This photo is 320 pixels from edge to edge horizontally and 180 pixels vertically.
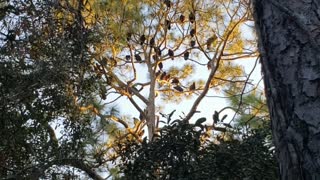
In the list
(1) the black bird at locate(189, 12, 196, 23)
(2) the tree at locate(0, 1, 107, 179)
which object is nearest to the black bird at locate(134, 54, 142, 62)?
(1) the black bird at locate(189, 12, 196, 23)

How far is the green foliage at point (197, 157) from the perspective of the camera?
1707 mm

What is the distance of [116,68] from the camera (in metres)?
4.18

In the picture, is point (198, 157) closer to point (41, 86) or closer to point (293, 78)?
point (41, 86)

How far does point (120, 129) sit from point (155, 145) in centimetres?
234

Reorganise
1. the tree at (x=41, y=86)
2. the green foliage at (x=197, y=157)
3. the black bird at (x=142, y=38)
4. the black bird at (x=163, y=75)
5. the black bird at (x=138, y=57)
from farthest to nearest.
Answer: the black bird at (x=163, y=75) < the black bird at (x=138, y=57) < the black bird at (x=142, y=38) < the tree at (x=41, y=86) < the green foliage at (x=197, y=157)

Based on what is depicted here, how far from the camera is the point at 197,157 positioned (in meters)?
1.76

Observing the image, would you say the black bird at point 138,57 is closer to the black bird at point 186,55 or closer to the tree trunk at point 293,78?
the black bird at point 186,55

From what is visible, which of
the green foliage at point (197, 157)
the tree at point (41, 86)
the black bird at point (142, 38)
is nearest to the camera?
the green foliage at point (197, 157)

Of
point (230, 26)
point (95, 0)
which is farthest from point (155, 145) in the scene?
point (230, 26)

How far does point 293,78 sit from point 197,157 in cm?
115

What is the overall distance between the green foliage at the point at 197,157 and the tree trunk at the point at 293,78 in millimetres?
1044

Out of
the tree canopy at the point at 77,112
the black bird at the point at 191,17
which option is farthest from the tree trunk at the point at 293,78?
the black bird at the point at 191,17

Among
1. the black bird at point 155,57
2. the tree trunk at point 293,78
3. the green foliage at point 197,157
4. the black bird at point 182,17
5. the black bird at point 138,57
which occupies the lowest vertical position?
the tree trunk at point 293,78

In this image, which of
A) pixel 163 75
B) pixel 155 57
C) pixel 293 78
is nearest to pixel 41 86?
pixel 293 78
